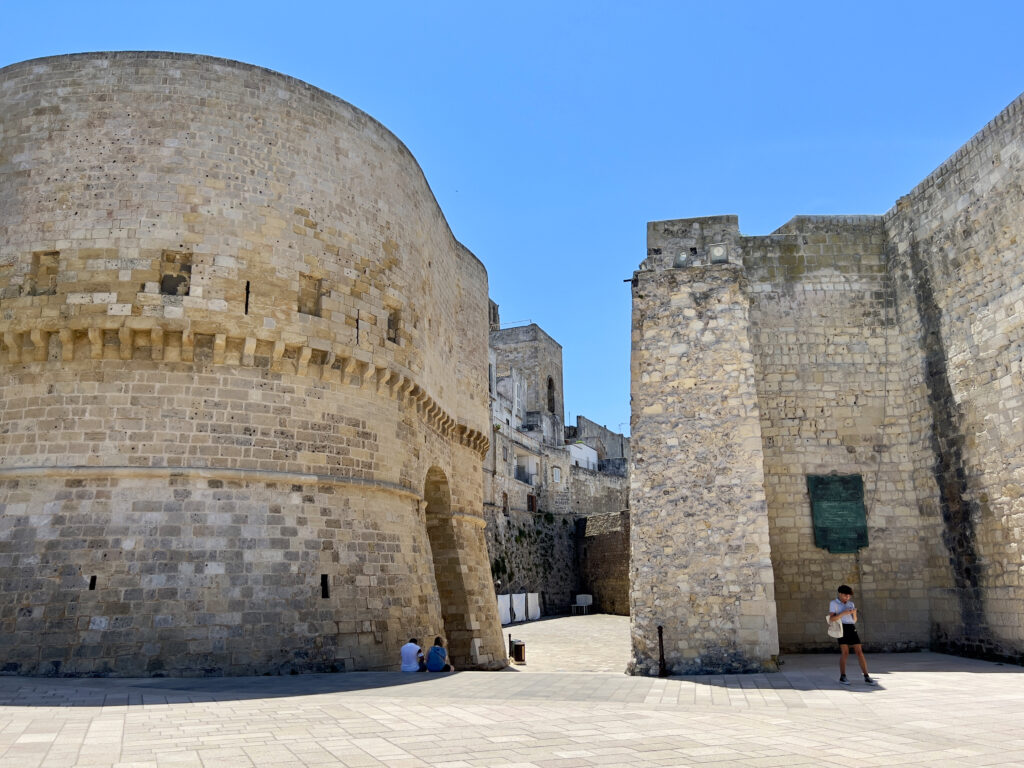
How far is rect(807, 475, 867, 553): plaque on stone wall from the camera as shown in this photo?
33.9 ft

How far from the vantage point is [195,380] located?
384 inches

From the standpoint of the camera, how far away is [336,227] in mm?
11211

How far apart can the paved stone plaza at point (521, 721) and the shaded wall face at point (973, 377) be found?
50.1 inches

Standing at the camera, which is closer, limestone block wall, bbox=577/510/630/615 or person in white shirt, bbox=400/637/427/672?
person in white shirt, bbox=400/637/427/672

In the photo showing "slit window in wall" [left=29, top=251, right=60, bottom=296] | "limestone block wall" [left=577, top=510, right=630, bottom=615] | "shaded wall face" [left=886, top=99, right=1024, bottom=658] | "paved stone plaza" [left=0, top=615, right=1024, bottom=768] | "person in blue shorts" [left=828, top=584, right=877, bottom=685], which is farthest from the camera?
"limestone block wall" [left=577, top=510, right=630, bottom=615]

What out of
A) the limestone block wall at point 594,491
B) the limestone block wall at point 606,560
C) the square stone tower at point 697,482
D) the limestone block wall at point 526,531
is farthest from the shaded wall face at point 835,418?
the limestone block wall at point 594,491

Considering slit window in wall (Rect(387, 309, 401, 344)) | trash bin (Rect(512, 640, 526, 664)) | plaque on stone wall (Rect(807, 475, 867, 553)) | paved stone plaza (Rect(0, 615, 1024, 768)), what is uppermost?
slit window in wall (Rect(387, 309, 401, 344))

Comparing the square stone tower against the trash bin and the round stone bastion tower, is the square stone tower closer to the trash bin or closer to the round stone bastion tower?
the round stone bastion tower

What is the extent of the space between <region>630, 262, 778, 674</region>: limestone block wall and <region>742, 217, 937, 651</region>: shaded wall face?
2.06 metres

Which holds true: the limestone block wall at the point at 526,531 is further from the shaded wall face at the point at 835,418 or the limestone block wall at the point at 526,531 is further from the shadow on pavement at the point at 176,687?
the shadow on pavement at the point at 176,687

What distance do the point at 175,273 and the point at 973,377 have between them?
10.4 m

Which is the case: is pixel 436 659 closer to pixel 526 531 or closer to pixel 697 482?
pixel 697 482

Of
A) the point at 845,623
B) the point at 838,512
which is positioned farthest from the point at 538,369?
the point at 845,623

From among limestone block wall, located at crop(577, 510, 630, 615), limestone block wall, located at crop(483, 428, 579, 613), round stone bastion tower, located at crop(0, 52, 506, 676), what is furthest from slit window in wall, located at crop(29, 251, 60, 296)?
limestone block wall, located at crop(577, 510, 630, 615)
